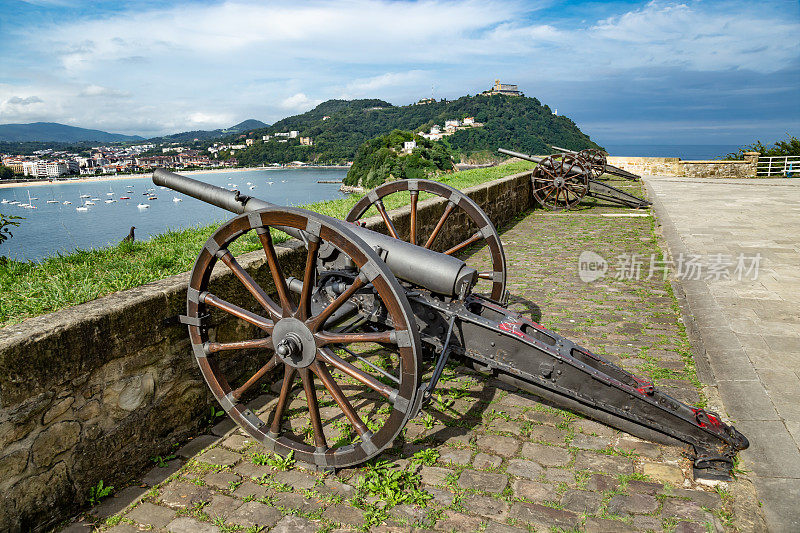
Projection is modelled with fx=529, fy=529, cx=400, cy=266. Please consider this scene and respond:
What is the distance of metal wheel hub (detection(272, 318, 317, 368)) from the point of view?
8.79 ft

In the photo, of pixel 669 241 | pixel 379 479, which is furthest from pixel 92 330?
pixel 669 241

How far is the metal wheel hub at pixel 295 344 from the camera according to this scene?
8.79ft

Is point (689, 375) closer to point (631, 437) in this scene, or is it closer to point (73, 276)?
point (631, 437)

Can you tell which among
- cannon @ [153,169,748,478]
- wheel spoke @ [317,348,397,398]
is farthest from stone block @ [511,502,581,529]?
wheel spoke @ [317,348,397,398]

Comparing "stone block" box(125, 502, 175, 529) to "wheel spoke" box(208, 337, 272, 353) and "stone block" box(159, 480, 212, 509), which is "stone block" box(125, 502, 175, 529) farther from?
"wheel spoke" box(208, 337, 272, 353)

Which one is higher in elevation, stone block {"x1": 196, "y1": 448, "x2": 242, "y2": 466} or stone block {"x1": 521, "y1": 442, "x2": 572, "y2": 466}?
stone block {"x1": 196, "y1": 448, "x2": 242, "y2": 466}

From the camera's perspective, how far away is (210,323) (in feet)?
10.6

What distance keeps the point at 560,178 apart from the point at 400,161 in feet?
123

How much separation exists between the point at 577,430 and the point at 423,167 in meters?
41.4

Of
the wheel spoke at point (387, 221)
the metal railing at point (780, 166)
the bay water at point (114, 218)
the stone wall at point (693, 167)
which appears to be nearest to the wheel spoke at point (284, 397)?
the wheel spoke at point (387, 221)

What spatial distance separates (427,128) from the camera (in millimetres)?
128125

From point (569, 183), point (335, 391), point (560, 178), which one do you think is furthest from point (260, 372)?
point (569, 183)

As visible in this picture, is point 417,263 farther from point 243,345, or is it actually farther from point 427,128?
point 427,128

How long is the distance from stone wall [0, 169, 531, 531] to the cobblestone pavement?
16cm
